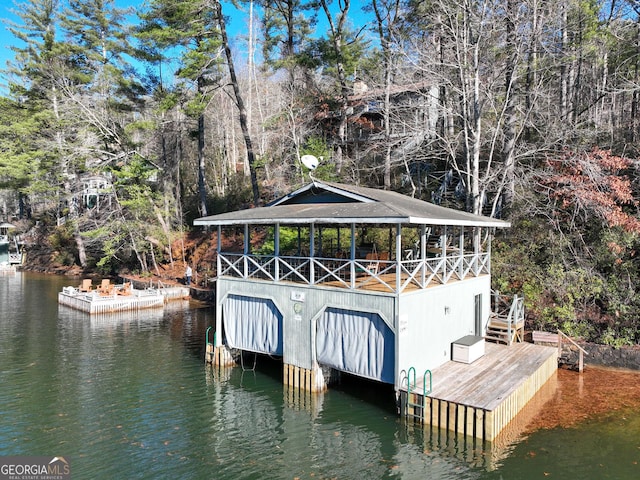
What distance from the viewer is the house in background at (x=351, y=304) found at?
11.0m

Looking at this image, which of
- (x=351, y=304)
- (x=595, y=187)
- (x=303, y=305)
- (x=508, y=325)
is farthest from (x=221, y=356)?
(x=595, y=187)

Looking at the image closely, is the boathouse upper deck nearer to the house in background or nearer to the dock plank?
the house in background

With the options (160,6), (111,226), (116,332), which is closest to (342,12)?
(160,6)

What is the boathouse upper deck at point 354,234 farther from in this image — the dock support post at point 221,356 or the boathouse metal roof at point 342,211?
the dock support post at point 221,356

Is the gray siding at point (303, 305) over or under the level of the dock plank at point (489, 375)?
over

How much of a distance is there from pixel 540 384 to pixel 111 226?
95.4 feet

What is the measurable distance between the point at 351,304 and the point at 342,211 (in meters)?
2.55

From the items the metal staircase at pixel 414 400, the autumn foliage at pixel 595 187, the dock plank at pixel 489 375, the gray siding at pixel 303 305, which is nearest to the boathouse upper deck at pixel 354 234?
the gray siding at pixel 303 305

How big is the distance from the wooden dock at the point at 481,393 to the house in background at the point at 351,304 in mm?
650

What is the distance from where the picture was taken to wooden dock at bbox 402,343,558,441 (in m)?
9.84

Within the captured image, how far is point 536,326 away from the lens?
1680 cm

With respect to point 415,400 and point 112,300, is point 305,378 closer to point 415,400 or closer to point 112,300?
point 415,400

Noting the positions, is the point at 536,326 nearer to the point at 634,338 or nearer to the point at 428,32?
the point at 634,338

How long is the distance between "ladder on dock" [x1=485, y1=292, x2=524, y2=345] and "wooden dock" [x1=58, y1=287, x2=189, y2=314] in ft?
61.1
